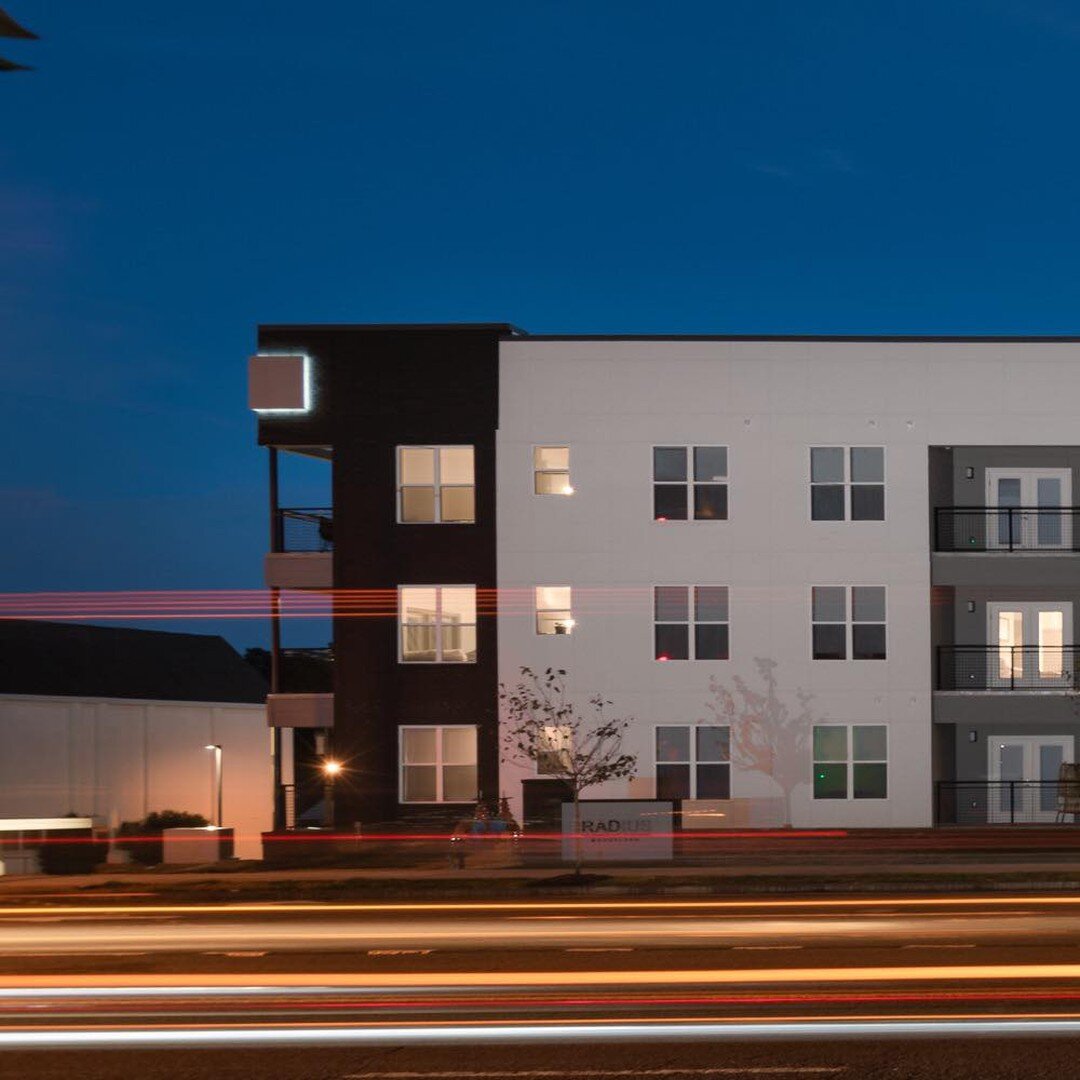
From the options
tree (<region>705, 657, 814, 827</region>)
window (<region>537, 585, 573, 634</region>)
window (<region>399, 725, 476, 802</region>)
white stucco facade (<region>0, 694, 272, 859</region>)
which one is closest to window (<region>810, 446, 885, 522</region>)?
tree (<region>705, 657, 814, 827</region>)

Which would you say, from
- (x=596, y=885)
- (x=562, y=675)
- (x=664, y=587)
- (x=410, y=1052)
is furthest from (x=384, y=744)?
Result: (x=410, y=1052)

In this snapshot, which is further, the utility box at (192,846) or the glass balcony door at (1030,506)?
the glass balcony door at (1030,506)

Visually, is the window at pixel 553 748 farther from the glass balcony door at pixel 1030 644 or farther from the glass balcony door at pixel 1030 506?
the glass balcony door at pixel 1030 506

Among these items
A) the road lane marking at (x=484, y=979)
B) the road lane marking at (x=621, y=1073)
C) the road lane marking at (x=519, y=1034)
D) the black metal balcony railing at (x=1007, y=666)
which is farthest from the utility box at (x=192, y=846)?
the road lane marking at (x=621, y=1073)

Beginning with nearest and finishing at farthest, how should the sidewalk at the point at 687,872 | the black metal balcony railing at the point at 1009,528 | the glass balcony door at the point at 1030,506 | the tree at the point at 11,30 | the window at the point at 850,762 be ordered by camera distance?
the tree at the point at 11,30 → the sidewalk at the point at 687,872 → the window at the point at 850,762 → the black metal balcony railing at the point at 1009,528 → the glass balcony door at the point at 1030,506

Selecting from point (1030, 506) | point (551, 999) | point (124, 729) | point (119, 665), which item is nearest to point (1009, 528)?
point (1030, 506)

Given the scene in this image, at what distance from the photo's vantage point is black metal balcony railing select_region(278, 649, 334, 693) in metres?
35.3

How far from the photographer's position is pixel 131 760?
147ft

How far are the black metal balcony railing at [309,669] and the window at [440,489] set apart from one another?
361 centimetres

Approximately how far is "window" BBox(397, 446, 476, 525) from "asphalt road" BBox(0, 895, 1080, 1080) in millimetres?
16017

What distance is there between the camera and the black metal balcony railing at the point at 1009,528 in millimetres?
34594

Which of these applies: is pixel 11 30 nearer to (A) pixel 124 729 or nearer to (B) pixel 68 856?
(B) pixel 68 856

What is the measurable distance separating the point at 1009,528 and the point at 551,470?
10.2 m

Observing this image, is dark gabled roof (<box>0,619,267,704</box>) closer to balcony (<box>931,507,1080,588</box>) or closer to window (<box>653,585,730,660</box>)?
window (<box>653,585,730,660</box>)
